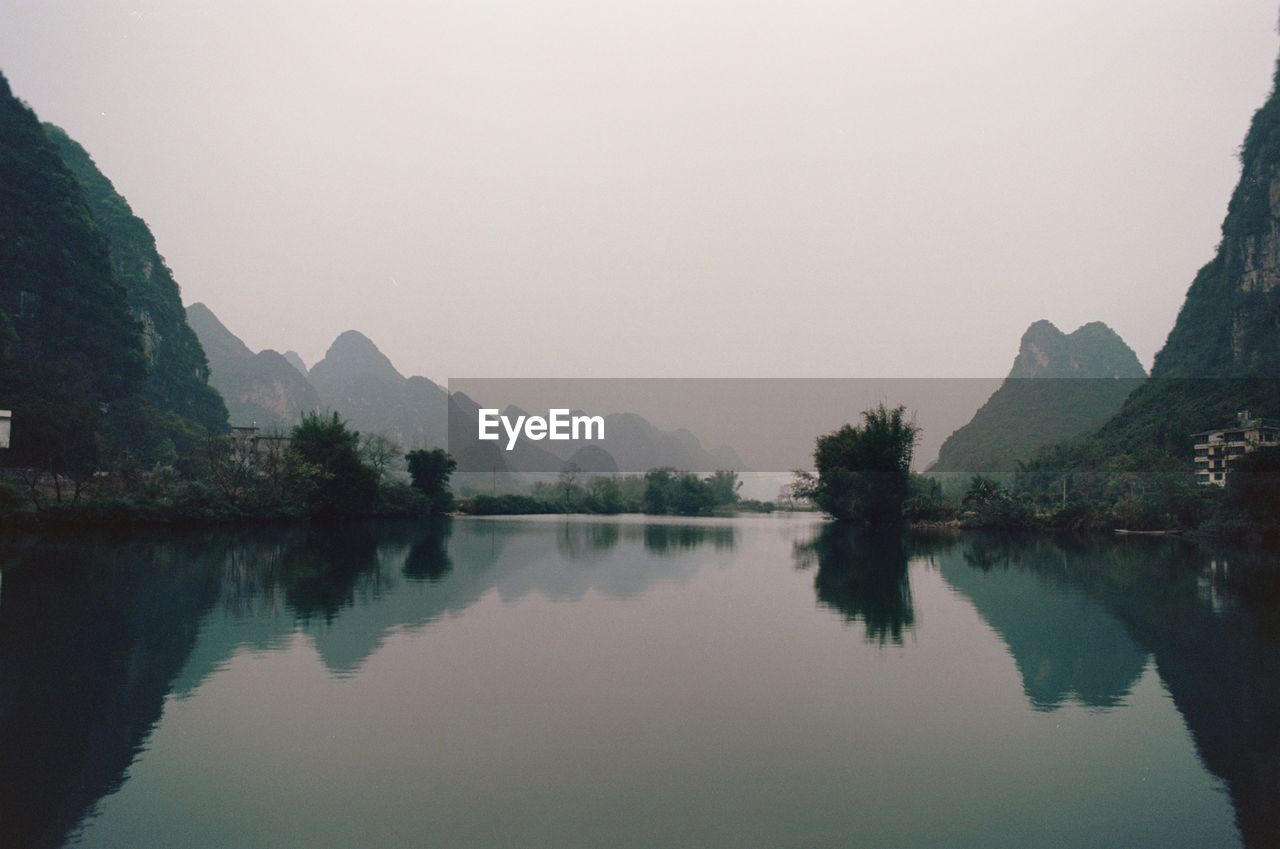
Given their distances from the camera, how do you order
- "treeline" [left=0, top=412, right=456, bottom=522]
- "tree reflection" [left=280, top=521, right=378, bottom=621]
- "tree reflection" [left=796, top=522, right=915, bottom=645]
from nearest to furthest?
"tree reflection" [left=796, top=522, right=915, bottom=645]
"tree reflection" [left=280, top=521, right=378, bottom=621]
"treeline" [left=0, top=412, right=456, bottom=522]

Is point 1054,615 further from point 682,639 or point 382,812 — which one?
point 382,812

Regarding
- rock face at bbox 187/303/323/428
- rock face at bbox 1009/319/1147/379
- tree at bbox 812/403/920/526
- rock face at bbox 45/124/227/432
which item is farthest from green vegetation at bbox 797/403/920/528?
rock face at bbox 187/303/323/428

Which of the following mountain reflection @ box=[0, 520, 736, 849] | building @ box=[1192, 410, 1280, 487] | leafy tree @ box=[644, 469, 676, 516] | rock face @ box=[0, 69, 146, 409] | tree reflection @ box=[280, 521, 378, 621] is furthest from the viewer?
leafy tree @ box=[644, 469, 676, 516]

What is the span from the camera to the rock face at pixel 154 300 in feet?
336

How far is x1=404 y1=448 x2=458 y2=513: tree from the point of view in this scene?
56625 millimetres

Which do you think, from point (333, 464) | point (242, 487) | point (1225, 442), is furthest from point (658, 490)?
point (242, 487)

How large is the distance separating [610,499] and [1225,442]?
4523 cm

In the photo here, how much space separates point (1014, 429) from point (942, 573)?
351 feet

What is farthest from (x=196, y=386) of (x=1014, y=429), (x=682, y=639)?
(x=682, y=639)

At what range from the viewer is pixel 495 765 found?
5523 mm

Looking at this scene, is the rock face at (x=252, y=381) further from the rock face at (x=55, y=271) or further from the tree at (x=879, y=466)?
the tree at (x=879, y=466)

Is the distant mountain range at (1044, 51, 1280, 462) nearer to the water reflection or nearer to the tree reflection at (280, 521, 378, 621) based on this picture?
the water reflection

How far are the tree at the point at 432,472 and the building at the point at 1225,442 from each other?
141 feet

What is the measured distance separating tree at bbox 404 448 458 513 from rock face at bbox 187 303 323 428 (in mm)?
112103
